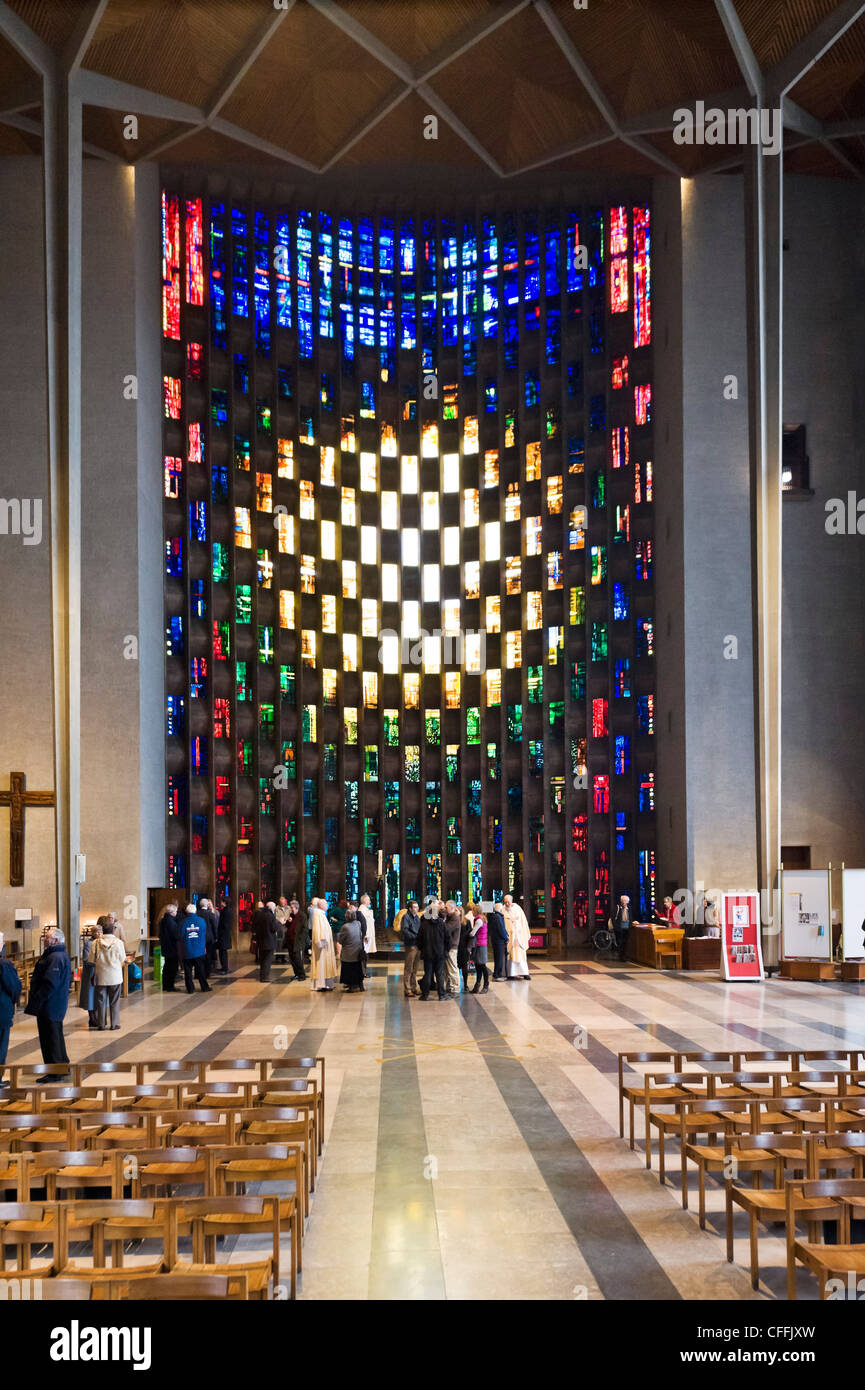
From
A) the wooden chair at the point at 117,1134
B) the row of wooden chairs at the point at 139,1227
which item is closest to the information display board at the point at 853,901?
the wooden chair at the point at 117,1134

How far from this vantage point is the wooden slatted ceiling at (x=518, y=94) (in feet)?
73.8

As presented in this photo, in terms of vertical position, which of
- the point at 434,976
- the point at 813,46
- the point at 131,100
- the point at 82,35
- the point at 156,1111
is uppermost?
the point at 131,100

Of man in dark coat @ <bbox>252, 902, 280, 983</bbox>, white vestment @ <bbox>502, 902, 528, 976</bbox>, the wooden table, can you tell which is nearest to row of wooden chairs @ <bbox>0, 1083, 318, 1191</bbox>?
man in dark coat @ <bbox>252, 902, 280, 983</bbox>

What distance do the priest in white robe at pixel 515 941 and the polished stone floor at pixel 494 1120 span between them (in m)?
1.10

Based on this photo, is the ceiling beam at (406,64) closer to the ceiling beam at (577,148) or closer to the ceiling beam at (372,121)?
the ceiling beam at (372,121)

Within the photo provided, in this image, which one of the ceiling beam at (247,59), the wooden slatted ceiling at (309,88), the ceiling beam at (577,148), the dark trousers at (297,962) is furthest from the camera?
the ceiling beam at (577,148)

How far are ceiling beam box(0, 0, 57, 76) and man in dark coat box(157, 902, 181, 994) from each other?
46.2 ft

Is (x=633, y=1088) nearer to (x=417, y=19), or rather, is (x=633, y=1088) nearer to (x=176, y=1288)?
(x=176, y=1288)

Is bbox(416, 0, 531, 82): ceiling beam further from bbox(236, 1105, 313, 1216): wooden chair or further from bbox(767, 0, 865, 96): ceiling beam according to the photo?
bbox(236, 1105, 313, 1216): wooden chair

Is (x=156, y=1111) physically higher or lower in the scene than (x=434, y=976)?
higher

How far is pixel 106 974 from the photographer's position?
14.7m

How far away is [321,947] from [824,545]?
596 inches

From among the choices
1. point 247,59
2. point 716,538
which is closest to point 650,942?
point 716,538
